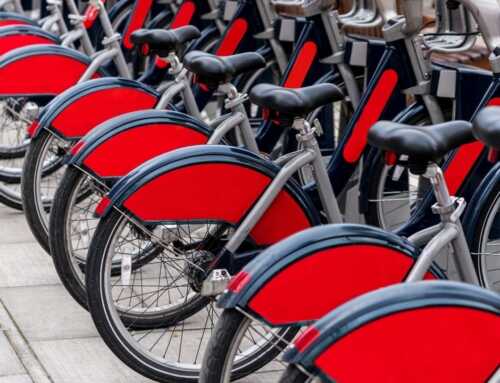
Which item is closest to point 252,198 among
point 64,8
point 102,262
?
point 102,262

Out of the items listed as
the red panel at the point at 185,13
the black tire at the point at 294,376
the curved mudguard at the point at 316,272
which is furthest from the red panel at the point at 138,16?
the black tire at the point at 294,376

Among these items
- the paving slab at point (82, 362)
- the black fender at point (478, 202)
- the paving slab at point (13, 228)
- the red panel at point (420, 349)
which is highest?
the red panel at point (420, 349)

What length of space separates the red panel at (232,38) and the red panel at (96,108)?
1051mm

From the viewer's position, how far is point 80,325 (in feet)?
17.8

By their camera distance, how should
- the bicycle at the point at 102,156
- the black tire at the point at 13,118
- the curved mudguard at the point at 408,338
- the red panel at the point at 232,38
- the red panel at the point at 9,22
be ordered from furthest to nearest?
the red panel at the point at 9,22 < the black tire at the point at 13,118 < the red panel at the point at 232,38 < the bicycle at the point at 102,156 < the curved mudguard at the point at 408,338

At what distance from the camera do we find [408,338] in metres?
3.04

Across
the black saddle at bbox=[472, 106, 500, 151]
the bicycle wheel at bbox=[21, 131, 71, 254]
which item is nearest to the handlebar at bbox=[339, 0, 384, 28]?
the bicycle wheel at bbox=[21, 131, 71, 254]

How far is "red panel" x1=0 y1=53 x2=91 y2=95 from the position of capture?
6754 millimetres

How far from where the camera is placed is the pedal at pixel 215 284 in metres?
4.32

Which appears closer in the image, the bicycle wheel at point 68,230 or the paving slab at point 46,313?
the bicycle wheel at point 68,230

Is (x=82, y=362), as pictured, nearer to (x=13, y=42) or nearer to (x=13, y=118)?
(x=13, y=118)

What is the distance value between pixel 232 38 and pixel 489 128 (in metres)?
4.10

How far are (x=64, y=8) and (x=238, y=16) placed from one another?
361cm

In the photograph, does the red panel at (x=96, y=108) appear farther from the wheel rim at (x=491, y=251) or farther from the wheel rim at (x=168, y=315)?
the wheel rim at (x=491, y=251)
